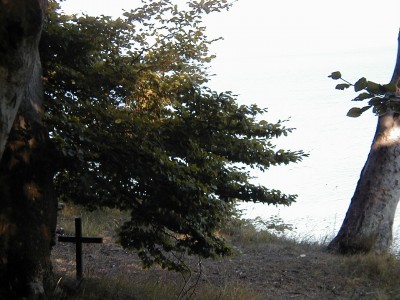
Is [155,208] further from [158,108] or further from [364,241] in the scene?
[364,241]

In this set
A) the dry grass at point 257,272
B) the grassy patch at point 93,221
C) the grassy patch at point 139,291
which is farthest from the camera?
the grassy patch at point 93,221

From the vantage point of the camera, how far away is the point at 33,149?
5.63m

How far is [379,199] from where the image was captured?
11812mm

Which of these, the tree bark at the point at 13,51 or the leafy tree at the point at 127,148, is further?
the leafy tree at the point at 127,148

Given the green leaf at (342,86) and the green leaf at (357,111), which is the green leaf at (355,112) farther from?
the green leaf at (342,86)

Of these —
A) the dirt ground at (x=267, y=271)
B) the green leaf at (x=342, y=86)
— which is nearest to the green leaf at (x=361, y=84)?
the green leaf at (x=342, y=86)

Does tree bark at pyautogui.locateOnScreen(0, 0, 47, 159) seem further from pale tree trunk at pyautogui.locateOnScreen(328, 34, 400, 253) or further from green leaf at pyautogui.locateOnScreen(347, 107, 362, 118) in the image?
pale tree trunk at pyautogui.locateOnScreen(328, 34, 400, 253)

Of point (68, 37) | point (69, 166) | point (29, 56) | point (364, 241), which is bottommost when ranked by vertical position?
point (364, 241)

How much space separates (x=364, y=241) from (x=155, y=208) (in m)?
6.66

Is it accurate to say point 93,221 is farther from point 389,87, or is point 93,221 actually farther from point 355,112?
point 389,87

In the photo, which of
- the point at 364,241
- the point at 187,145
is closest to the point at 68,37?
the point at 187,145

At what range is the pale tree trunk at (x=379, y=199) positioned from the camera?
11781mm

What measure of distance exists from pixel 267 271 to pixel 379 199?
281 cm

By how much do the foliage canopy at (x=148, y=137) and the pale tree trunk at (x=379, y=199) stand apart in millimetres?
5141
